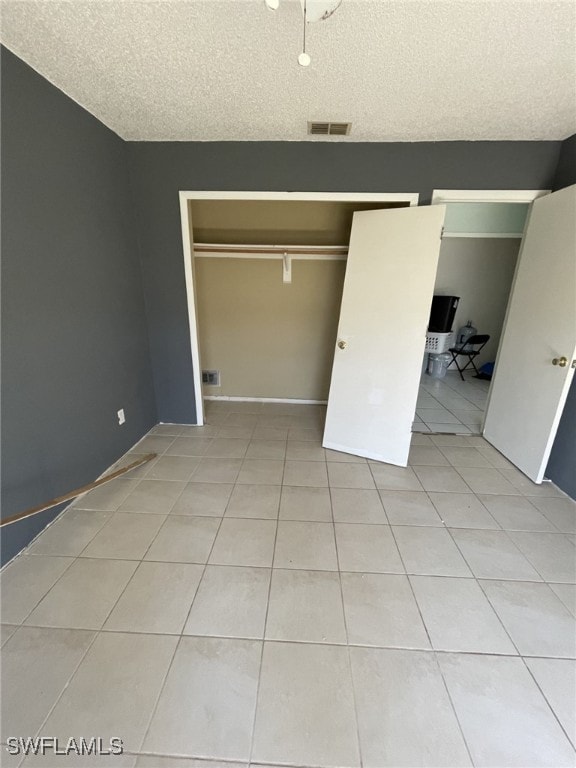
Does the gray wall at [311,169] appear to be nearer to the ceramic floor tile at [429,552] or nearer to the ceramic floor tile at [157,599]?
the ceramic floor tile at [157,599]

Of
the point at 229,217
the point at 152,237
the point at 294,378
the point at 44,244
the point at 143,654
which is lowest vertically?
the point at 143,654

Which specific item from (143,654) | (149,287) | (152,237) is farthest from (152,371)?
(143,654)

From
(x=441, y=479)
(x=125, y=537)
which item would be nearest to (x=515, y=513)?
(x=441, y=479)

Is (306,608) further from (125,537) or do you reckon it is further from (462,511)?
(462,511)

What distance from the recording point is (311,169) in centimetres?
251

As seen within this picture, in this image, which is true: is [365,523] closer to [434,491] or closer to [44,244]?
[434,491]

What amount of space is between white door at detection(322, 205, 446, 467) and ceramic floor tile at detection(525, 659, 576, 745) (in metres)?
1.41

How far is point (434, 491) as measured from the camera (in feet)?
7.52

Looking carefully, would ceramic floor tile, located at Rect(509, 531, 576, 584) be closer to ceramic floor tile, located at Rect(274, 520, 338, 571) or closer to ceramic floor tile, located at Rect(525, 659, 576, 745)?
ceramic floor tile, located at Rect(525, 659, 576, 745)

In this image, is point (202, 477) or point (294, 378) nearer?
point (202, 477)

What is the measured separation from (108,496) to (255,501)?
1.01 metres

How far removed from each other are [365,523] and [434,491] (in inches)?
26.3

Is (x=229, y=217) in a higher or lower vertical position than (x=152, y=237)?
higher

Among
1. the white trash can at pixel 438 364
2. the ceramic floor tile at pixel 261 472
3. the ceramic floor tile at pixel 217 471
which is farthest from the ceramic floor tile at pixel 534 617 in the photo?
the white trash can at pixel 438 364
